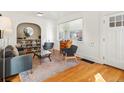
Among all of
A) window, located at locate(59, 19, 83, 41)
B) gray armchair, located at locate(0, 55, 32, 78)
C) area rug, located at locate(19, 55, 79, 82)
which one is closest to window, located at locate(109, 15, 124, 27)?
window, located at locate(59, 19, 83, 41)

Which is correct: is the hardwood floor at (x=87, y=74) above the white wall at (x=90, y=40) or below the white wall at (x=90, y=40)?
below

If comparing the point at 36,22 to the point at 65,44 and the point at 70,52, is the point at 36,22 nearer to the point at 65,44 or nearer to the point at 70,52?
the point at 65,44

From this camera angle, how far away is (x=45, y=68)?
1.89m

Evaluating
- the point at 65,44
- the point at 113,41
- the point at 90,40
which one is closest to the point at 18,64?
the point at 65,44

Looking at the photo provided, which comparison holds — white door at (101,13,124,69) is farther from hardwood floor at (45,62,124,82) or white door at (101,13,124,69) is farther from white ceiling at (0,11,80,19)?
white ceiling at (0,11,80,19)

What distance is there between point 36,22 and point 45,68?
2.46 feet

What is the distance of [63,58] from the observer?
203 cm

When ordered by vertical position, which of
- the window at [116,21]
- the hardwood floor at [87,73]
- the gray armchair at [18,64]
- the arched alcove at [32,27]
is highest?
the window at [116,21]

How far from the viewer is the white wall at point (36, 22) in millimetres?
1600

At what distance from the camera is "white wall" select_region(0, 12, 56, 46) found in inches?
63.0

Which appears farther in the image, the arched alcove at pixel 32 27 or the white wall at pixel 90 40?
the white wall at pixel 90 40

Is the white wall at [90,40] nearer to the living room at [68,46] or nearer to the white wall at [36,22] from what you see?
the living room at [68,46]

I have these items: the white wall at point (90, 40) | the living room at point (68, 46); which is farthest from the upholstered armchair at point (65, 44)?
the white wall at point (90, 40)
